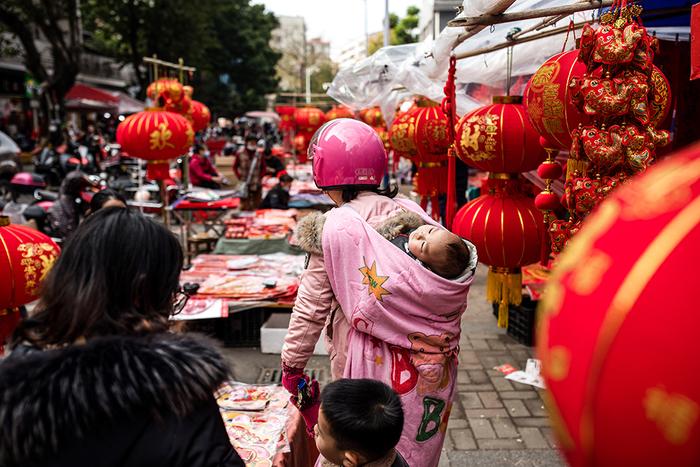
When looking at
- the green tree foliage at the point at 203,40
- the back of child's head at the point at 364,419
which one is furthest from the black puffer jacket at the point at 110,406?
the green tree foliage at the point at 203,40

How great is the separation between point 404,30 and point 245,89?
15133 mm

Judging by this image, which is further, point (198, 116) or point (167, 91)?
point (198, 116)

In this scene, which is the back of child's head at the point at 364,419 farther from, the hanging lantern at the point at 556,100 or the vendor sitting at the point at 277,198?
the vendor sitting at the point at 277,198

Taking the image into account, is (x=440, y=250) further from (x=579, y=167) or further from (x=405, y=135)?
(x=405, y=135)

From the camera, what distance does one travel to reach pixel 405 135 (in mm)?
5512

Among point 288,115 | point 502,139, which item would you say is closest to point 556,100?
point 502,139

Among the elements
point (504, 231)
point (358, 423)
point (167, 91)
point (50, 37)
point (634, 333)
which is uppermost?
point (50, 37)

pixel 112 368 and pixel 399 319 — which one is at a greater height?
pixel 112 368

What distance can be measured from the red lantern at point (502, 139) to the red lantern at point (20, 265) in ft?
7.52

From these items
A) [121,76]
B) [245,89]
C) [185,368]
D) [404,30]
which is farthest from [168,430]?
[121,76]

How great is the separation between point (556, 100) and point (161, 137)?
17.2 ft

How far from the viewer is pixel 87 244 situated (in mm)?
1387

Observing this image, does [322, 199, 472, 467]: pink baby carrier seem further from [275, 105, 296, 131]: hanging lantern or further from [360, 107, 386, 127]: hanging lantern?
[275, 105, 296, 131]: hanging lantern

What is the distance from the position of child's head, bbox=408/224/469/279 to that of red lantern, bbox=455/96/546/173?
3.77 ft
